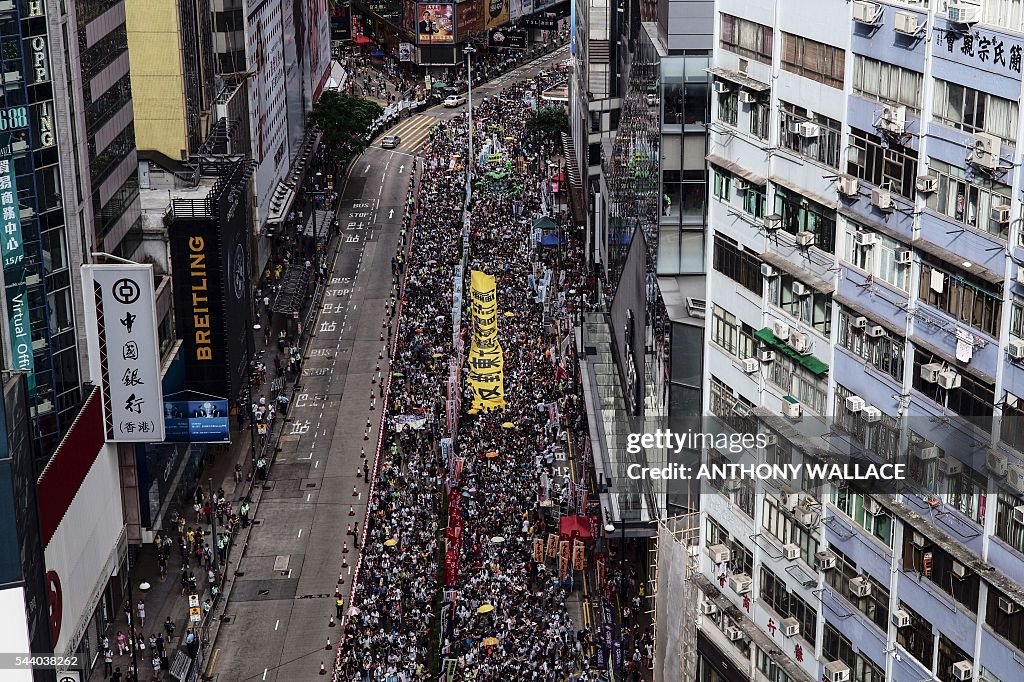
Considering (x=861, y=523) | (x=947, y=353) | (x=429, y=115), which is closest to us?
(x=947, y=353)

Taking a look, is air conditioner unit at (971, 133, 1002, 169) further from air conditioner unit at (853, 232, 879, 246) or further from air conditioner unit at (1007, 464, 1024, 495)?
air conditioner unit at (1007, 464, 1024, 495)

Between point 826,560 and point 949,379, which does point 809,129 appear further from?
point 826,560

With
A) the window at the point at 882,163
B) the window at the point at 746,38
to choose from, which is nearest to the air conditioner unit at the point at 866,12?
the window at the point at 882,163

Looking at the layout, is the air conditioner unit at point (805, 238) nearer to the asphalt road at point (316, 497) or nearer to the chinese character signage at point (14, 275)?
the chinese character signage at point (14, 275)

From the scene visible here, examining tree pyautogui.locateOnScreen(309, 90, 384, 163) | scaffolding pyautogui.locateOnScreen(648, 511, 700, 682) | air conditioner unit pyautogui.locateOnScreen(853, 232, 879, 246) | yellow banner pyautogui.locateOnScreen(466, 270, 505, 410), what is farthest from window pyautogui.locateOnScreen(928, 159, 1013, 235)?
tree pyautogui.locateOnScreen(309, 90, 384, 163)

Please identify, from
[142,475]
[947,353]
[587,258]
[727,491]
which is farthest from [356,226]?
[947,353]

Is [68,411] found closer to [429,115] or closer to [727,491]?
[727,491]
